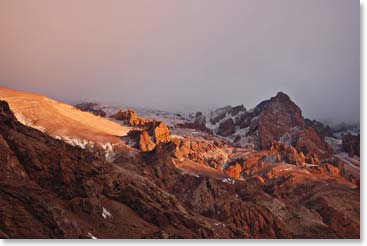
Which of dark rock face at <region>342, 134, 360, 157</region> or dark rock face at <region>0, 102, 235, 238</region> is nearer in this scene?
dark rock face at <region>0, 102, 235, 238</region>

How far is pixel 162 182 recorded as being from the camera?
17203 millimetres

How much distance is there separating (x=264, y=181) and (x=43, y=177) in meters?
12.5

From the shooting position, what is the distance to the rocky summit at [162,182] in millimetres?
10984

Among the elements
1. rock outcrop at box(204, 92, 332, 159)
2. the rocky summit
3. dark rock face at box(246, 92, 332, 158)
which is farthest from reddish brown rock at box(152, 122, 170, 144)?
dark rock face at box(246, 92, 332, 158)

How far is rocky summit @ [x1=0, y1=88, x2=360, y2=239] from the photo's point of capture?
432 inches

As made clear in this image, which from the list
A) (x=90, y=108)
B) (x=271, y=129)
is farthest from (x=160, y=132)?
(x=271, y=129)

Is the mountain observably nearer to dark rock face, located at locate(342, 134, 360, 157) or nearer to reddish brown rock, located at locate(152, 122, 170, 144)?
reddish brown rock, located at locate(152, 122, 170, 144)

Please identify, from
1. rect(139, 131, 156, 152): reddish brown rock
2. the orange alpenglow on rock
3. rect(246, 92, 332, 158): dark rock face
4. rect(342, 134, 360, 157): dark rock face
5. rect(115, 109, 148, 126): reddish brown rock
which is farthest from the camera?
the orange alpenglow on rock

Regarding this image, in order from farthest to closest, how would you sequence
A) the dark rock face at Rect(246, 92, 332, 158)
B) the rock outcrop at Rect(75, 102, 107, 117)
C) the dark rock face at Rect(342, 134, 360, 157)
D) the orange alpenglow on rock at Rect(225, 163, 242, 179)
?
the orange alpenglow on rock at Rect(225, 163, 242, 179), the dark rock face at Rect(246, 92, 332, 158), the rock outcrop at Rect(75, 102, 107, 117), the dark rock face at Rect(342, 134, 360, 157)

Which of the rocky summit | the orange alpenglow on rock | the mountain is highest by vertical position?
the mountain

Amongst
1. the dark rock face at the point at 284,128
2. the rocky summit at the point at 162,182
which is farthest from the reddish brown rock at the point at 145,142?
the dark rock face at the point at 284,128

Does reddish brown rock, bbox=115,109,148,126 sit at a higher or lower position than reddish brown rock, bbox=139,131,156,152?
higher

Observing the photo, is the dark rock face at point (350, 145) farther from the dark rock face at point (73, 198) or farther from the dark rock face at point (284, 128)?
the dark rock face at point (73, 198)

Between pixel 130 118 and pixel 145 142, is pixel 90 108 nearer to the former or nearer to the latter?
pixel 130 118
